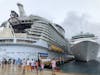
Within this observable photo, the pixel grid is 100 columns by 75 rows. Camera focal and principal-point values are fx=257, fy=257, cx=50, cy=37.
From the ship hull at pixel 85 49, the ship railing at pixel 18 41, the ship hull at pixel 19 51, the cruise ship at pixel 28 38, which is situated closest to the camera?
the ship hull at pixel 19 51

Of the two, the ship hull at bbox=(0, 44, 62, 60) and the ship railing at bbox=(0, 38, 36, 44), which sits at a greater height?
the ship railing at bbox=(0, 38, 36, 44)

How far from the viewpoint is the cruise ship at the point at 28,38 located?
57.8 m

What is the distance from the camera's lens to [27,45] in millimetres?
57875

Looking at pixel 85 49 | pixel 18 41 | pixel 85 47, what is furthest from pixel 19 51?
pixel 85 49

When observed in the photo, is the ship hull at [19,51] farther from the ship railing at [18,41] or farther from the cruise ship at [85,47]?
the cruise ship at [85,47]

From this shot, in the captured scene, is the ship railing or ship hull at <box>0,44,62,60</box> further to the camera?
the ship railing

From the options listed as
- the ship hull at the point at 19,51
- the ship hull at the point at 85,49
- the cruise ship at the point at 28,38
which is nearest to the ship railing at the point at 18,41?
the cruise ship at the point at 28,38

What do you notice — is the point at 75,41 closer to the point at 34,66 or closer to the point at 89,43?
the point at 89,43

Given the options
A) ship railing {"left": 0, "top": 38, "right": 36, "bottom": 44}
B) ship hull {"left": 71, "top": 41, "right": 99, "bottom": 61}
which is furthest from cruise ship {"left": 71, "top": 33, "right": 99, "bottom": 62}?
ship railing {"left": 0, "top": 38, "right": 36, "bottom": 44}

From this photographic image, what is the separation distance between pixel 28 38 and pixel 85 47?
17517 millimetres

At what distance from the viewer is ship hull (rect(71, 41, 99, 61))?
69500 millimetres

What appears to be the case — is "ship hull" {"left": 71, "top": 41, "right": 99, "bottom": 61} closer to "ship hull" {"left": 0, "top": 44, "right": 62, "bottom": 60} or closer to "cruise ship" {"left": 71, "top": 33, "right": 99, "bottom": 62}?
"cruise ship" {"left": 71, "top": 33, "right": 99, "bottom": 62}

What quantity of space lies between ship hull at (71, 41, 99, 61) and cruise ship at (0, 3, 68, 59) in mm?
6366

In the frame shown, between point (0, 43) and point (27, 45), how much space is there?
21.3 ft
